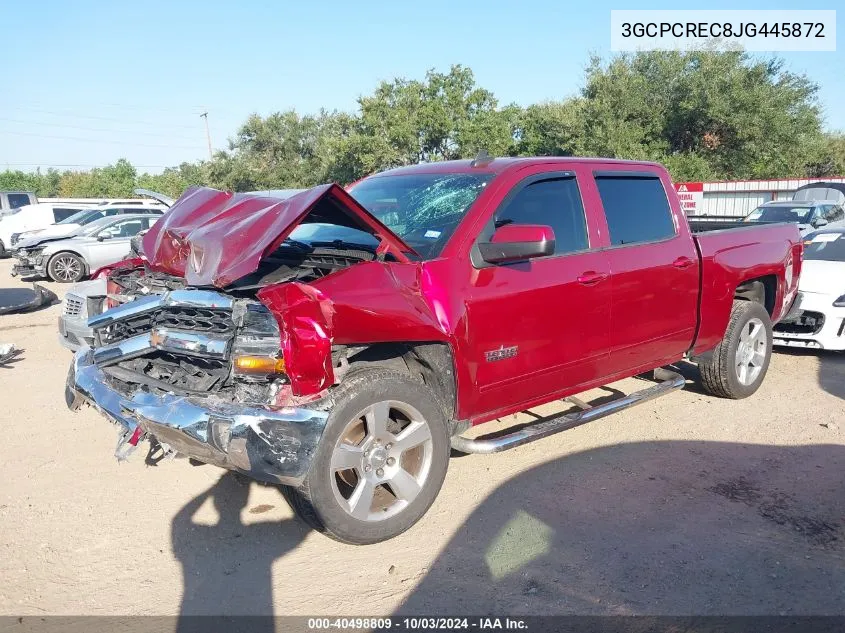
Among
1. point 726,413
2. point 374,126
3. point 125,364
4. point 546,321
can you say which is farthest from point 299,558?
point 374,126

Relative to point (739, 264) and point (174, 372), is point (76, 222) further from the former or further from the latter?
point (739, 264)

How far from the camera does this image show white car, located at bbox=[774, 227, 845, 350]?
7070mm

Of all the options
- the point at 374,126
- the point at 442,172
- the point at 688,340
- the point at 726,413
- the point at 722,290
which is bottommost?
the point at 726,413

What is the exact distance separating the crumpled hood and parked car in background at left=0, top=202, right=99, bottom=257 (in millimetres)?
18827

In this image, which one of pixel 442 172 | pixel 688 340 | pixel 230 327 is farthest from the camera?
pixel 688 340

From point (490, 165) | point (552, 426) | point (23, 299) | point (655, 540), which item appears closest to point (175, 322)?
point (490, 165)

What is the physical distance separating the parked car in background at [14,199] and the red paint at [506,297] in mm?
26451

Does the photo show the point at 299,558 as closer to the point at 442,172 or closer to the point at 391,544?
the point at 391,544

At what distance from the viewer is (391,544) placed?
3.62 meters

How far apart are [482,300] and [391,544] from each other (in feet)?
4.55

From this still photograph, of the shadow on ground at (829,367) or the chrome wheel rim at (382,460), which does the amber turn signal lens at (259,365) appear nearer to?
the chrome wheel rim at (382,460)

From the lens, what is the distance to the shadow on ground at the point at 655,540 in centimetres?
307

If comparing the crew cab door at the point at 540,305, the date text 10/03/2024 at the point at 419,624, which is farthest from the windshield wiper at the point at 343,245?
the date text 10/03/2024 at the point at 419,624

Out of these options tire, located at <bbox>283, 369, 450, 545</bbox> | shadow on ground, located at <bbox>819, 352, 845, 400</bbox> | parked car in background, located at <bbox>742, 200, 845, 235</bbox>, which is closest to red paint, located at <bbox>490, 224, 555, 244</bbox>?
tire, located at <bbox>283, 369, 450, 545</bbox>
